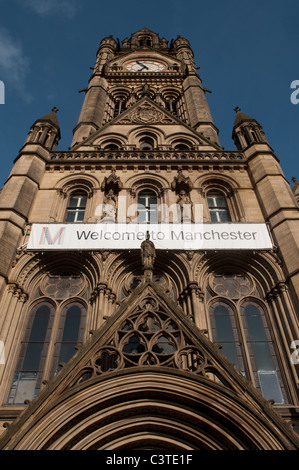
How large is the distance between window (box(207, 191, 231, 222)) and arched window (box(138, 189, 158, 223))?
1969 mm

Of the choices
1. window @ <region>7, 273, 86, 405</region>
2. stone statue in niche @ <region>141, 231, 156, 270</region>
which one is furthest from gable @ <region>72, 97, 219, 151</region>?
stone statue in niche @ <region>141, 231, 156, 270</region>

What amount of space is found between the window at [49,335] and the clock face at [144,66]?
1040 inches

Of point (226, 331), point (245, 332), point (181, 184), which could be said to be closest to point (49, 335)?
point (226, 331)

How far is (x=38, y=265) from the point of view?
11.5m

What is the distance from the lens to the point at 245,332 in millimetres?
9969

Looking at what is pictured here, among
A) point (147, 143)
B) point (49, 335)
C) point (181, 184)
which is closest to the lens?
point (49, 335)

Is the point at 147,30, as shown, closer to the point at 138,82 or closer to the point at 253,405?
the point at 138,82

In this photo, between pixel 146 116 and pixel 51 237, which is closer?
pixel 51 237

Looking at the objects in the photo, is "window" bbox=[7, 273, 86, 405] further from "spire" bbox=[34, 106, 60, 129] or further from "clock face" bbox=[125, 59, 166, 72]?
"clock face" bbox=[125, 59, 166, 72]

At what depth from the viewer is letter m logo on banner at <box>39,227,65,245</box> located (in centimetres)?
1157

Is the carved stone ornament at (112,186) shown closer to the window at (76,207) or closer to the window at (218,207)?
the window at (76,207)

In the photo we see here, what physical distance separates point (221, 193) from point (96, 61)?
25.7 meters

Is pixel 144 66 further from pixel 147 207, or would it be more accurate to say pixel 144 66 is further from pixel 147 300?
pixel 147 300

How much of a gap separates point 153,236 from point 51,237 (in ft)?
9.93
